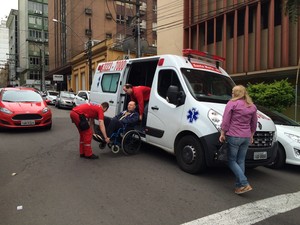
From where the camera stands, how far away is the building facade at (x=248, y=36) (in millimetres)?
14047

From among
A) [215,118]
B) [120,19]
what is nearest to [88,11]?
[120,19]

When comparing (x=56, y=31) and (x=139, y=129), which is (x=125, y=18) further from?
(x=139, y=129)

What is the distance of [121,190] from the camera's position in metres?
4.90

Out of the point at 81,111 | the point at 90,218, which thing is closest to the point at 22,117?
the point at 81,111

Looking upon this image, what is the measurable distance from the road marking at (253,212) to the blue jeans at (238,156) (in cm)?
42

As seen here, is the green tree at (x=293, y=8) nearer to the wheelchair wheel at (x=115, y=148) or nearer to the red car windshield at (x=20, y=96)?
the wheelchair wheel at (x=115, y=148)

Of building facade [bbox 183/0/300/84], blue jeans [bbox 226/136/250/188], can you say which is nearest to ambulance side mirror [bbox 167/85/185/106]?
blue jeans [bbox 226/136/250/188]

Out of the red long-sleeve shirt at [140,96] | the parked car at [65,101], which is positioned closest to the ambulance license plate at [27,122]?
the red long-sleeve shirt at [140,96]

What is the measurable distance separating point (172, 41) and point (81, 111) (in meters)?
16.6

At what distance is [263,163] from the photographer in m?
5.54

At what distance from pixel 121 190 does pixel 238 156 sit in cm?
201

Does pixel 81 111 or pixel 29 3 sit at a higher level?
pixel 29 3

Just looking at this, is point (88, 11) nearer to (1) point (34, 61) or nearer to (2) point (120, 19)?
(2) point (120, 19)

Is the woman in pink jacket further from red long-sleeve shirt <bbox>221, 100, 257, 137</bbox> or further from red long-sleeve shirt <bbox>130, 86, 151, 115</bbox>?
red long-sleeve shirt <bbox>130, 86, 151, 115</bbox>
